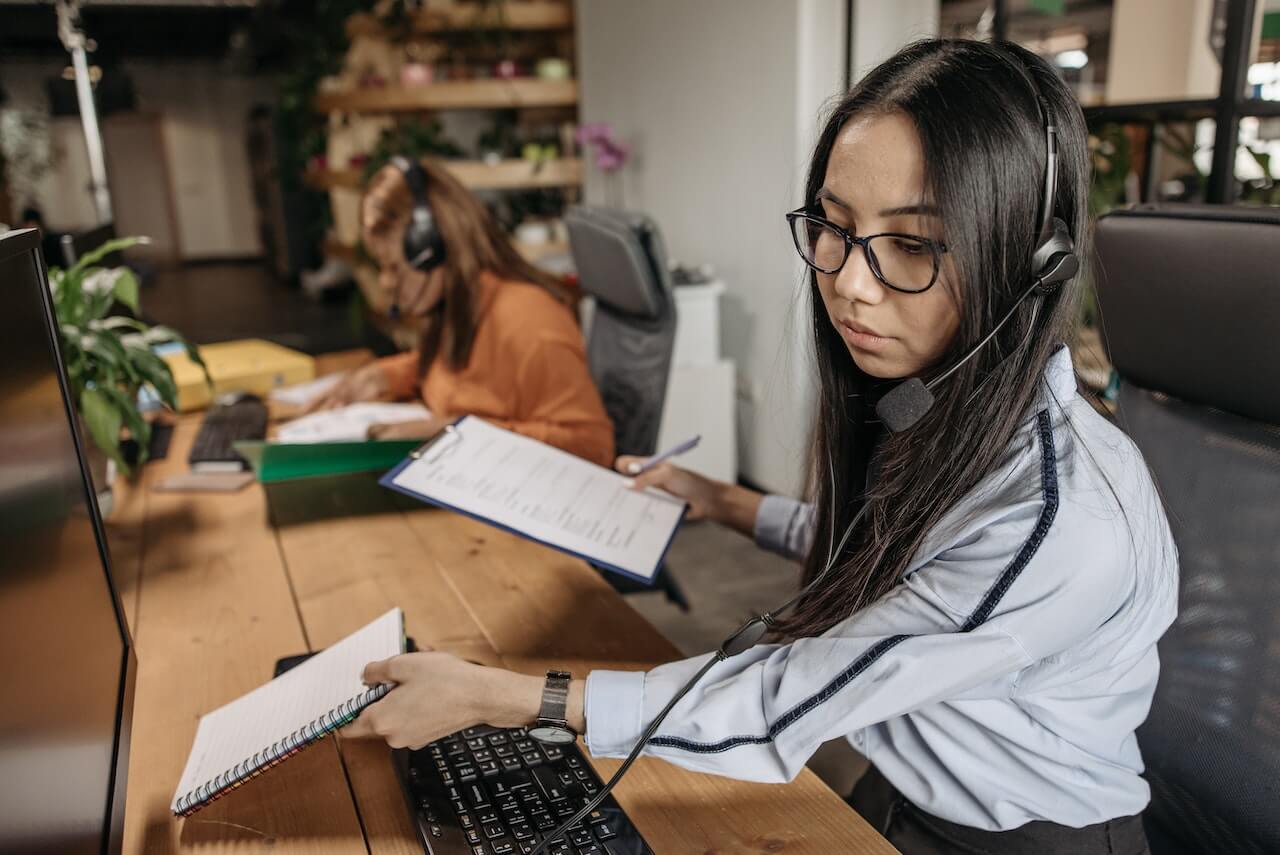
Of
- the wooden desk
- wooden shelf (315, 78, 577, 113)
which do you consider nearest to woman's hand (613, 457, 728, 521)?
the wooden desk

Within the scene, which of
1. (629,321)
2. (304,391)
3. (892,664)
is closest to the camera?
(892,664)

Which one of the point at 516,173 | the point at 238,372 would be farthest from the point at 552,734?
the point at 516,173

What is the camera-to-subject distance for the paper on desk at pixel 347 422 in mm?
1782

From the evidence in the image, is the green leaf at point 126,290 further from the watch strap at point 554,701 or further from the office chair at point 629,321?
the watch strap at point 554,701

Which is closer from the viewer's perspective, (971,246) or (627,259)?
(971,246)

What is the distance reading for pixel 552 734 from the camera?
82 centimetres

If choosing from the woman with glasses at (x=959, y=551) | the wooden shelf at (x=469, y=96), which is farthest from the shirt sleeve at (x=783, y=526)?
the wooden shelf at (x=469, y=96)

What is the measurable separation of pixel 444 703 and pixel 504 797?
9 cm

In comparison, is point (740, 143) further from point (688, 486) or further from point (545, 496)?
point (545, 496)

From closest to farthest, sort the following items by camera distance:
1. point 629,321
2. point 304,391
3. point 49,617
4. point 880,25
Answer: point 49,617 → point 629,321 → point 304,391 → point 880,25

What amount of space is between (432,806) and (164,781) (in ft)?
0.84

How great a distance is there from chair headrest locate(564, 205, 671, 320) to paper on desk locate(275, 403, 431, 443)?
456mm

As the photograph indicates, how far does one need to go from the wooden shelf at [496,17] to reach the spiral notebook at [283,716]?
12.1 feet

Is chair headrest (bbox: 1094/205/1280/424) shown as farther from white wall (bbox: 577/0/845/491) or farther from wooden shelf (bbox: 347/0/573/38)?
wooden shelf (bbox: 347/0/573/38)
